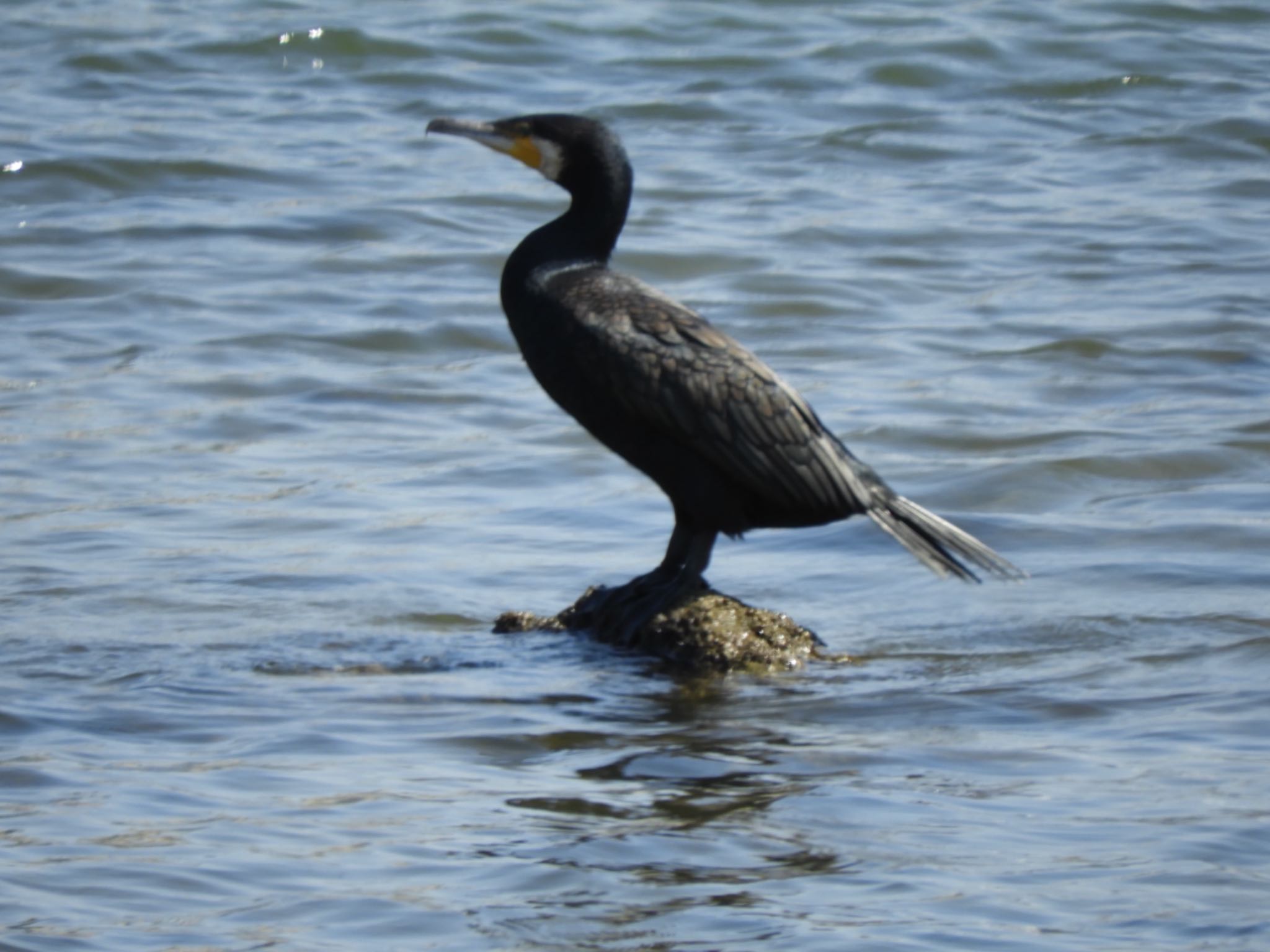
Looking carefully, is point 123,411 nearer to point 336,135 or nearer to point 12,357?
point 12,357

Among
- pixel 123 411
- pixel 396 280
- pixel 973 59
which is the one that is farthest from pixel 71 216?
pixel 973 59

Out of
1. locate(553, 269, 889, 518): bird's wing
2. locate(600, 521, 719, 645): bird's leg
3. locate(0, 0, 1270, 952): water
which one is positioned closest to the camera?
locate(0, 0, 1270, 952): water

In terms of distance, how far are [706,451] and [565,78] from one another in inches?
407

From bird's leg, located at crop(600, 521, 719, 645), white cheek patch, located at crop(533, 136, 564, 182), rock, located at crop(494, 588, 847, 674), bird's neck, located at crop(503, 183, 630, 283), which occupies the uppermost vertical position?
white cheek patch, located at crop(533, 136, 564, 182)

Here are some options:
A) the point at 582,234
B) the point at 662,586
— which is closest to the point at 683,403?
the point at 662,586

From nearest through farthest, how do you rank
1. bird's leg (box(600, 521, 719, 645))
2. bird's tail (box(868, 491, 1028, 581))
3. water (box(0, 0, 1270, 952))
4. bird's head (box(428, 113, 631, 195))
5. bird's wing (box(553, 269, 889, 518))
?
water (box(0, 0, 1270, 952))
bird's wing (box(553, 269, 889, 518))
bird's leg (box(600, 521, 719, 645))
bird's tail (box(868, 491, 1028, 581))
bird's head (box(428, 113, 631, 195))

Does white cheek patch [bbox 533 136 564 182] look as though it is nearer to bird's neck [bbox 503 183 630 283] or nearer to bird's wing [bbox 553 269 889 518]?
bird's neck [bbox 503 183 630 283]

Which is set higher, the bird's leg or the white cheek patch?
the white cheek patch

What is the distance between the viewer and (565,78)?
15.5 m

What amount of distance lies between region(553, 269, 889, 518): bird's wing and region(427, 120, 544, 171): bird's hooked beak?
508mm

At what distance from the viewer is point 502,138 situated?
6020 millimetres

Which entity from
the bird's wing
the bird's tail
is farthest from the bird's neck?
the bird's tail

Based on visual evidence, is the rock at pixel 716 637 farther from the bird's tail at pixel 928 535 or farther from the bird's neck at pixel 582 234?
the bird's neck at pixel 582 234

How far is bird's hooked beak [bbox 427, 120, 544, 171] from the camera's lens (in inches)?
236
